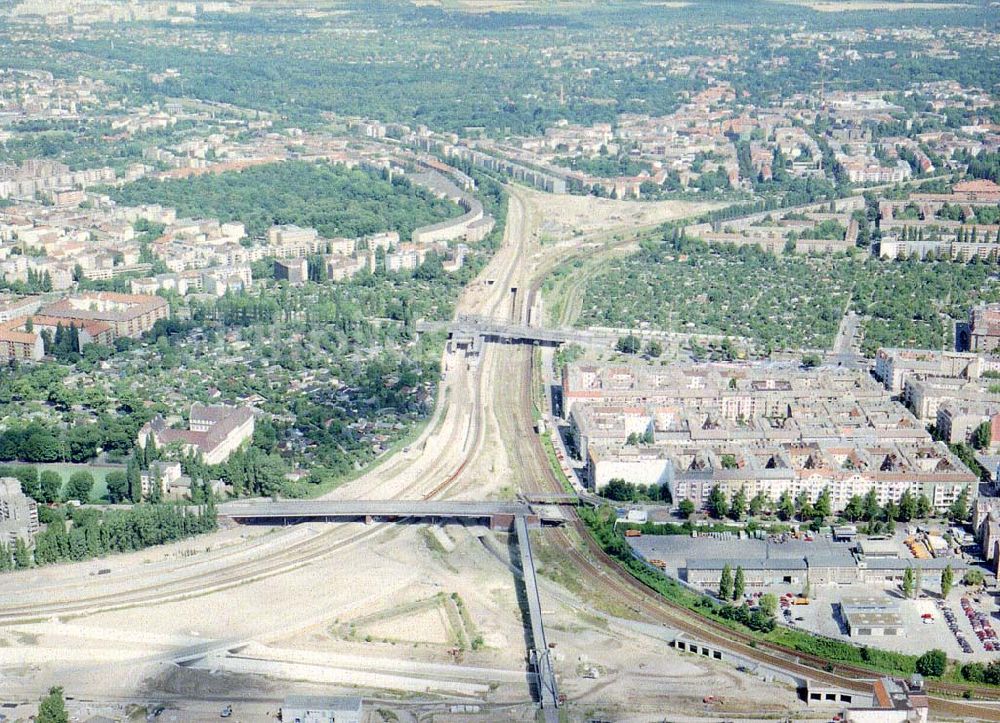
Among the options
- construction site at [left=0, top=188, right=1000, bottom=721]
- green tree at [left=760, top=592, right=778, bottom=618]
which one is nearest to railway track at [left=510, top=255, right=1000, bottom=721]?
construction site at [left=0, top=188, right=1000, bottom=721]

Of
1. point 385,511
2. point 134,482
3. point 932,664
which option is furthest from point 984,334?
point 134,482

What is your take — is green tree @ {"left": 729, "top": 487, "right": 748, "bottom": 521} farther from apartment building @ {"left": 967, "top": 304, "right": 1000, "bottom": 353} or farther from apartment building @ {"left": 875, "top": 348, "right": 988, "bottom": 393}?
apartment building @ {"left": 967, "top": 304, "right": 1000, "bottom": 353}

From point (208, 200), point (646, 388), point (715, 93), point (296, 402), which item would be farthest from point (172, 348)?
point (715, 93)

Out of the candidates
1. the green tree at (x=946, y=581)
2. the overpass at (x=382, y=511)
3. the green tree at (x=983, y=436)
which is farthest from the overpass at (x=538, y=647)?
the green tree at (x=983, y=436)

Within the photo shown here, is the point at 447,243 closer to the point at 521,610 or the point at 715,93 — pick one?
the point at 521,610

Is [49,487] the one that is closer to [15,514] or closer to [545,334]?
[15,514]

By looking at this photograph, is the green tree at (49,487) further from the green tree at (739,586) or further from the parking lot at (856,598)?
the green tree at (739,586)
